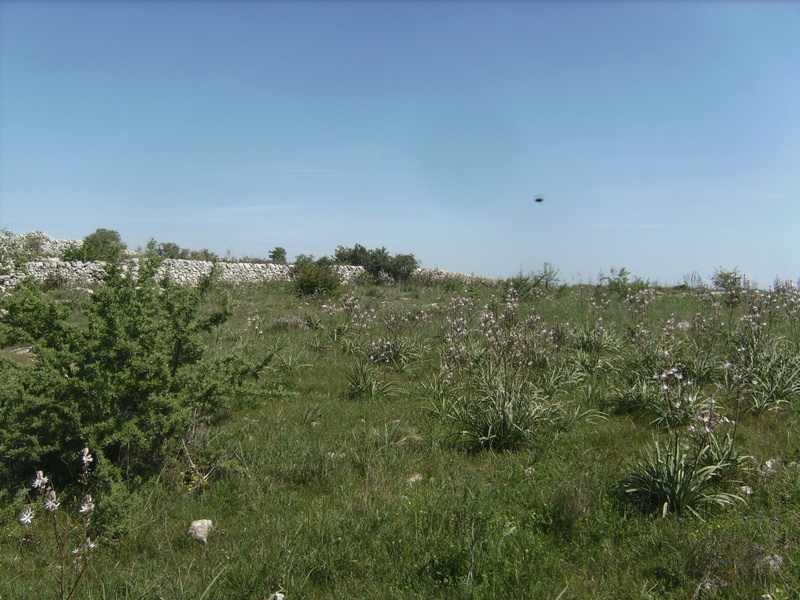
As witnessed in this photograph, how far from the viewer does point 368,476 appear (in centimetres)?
423


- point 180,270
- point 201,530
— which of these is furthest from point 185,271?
point 201,530

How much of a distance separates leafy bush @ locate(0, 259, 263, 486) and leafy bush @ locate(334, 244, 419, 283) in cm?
1681

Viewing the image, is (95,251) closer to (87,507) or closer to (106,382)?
(106,382)

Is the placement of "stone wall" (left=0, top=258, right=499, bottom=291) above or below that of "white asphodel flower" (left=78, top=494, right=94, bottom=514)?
above

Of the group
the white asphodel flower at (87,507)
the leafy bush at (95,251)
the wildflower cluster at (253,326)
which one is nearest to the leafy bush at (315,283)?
the wildflower cluster at (253,326)

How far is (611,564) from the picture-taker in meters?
3.15

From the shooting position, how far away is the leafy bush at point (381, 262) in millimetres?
23141

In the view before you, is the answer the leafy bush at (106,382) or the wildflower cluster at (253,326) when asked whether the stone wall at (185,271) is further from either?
the leafy bush at (106,382)

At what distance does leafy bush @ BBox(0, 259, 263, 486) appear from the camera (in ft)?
13.7

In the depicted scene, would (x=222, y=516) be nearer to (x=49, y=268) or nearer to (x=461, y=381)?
(x=461, y=381)

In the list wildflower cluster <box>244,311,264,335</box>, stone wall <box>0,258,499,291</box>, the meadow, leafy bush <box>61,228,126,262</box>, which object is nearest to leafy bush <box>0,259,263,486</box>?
the meadow

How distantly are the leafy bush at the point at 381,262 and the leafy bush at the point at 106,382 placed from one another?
55.1ft

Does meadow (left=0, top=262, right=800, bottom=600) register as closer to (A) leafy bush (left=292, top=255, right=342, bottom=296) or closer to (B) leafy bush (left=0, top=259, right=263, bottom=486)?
(B) leafy bush (left=0, top=259, right=263, bottom=486)

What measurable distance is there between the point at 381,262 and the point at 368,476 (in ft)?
66.6
